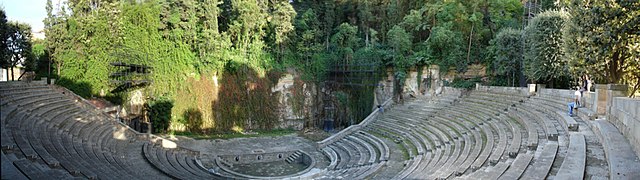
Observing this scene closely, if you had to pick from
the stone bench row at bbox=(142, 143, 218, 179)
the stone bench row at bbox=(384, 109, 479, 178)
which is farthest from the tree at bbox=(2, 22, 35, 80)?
the stone bench row at bbox=(384, 109, 479, 178)

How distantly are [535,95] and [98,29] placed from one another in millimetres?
23400

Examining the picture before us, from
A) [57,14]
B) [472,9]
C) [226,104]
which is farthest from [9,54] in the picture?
[472,9]

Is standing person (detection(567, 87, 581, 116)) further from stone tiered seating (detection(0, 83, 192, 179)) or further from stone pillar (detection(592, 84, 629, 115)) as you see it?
stone tiered seating (detection(0, 83, 192, 179))

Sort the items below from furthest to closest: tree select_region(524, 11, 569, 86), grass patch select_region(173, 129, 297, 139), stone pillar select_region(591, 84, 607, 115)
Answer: grass patch select_region(173, 129, 297, 139)
tree select_region(524, 11, 569, 86)
stone pillar select_region(591, 84, 607, 115)

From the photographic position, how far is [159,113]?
23.4 meters

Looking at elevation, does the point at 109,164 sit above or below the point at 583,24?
below

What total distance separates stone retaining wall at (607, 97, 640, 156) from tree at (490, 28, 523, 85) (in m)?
12.6

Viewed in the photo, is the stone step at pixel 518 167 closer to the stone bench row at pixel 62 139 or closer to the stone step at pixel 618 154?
the stone step at pixel 618 154

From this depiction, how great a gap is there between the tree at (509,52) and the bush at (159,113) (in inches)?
813

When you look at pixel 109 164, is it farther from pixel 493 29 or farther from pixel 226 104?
pixel 493 29

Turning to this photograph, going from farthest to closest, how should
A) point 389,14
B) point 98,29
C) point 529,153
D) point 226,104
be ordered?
point 389,14
point 226,104
point 98,29
point 529,153

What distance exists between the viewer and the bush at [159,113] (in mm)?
23312

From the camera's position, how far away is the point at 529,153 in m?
8.00

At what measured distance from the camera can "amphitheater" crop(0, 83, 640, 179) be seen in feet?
23.5
